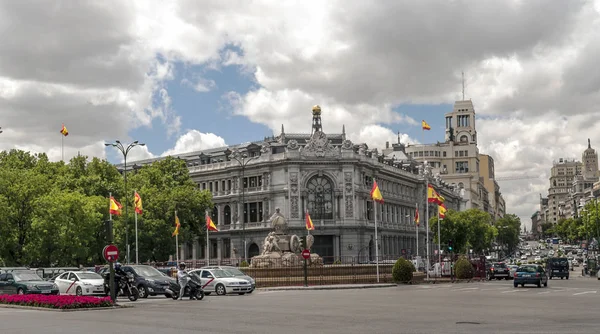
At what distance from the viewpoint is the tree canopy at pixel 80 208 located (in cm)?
6381

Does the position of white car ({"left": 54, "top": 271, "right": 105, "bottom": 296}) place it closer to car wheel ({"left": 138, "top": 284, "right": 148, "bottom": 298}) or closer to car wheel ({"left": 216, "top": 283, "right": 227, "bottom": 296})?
car wheel ({"left": 138, "top": 284, "right": 148, "bottom": 298})

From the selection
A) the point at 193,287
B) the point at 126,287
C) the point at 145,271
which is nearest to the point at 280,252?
the point at 145,271

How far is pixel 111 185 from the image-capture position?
82250 mm

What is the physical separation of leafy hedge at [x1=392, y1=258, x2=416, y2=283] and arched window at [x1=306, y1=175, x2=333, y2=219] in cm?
4908

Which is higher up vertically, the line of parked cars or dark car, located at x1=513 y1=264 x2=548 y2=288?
the line of parked cars

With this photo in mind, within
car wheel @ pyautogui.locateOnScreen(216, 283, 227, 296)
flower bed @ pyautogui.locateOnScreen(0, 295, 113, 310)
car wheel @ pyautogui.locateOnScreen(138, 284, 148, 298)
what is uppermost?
flower bed @ pyautogui.locateOnScreen(0, 295, 113, 310)

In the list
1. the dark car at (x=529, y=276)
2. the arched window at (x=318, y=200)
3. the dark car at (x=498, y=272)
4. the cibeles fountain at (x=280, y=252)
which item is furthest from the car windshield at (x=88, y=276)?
the arched window at (x=318, y=200)

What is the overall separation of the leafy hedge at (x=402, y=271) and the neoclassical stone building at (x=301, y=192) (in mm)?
43669

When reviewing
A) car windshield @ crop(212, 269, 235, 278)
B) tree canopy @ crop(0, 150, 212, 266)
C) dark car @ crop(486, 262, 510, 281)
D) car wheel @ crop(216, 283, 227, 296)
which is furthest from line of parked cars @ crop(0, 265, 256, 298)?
dark car @ crop(486, 262, 510, 281)

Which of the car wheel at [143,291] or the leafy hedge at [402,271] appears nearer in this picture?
the car wheel at [143,291]

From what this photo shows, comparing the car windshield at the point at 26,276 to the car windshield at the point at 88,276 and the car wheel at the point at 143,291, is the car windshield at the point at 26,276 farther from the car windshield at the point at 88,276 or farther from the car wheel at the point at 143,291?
the car wheel at the point at 143,291

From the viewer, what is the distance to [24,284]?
123 ft

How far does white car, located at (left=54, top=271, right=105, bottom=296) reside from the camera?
37219 millimetres

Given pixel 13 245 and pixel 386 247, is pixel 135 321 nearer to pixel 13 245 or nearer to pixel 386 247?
pixel 13 245
